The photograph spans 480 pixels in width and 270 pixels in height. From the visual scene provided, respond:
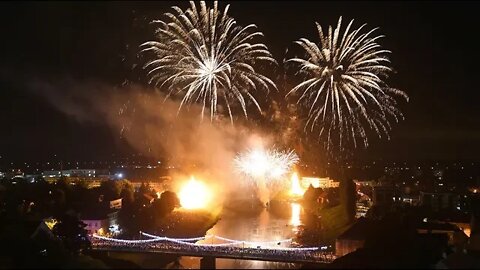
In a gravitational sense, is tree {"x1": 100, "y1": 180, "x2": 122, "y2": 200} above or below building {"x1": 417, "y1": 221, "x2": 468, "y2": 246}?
above

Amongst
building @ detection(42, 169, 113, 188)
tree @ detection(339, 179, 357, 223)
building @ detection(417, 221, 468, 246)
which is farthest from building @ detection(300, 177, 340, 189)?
building @ detection(417, 221, 468, 246)

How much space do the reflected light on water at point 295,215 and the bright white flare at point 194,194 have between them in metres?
7.53

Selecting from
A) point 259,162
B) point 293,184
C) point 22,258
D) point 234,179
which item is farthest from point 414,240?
point 293,184

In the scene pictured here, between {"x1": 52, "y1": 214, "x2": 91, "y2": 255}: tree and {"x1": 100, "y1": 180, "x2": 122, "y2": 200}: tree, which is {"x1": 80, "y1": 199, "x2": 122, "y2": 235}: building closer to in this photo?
{"x1": 100, "y1": 180, "x2": 122, "y2": 200}: tree

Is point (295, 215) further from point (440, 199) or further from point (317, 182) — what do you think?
point (317, 182)

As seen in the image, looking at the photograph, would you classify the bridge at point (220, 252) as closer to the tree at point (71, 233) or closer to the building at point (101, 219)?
the tree at point (71, 233)

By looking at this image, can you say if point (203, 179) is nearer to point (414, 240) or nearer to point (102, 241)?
point (102, 241)

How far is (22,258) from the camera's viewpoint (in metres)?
15.2

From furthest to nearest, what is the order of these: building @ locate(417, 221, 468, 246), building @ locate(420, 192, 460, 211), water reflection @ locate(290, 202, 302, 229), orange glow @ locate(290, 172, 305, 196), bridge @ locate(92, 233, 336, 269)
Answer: orange glow @ locate(290, 172, 305, 196)
building @ locate(420, 192, 460, 211)
water reflection @ locate(290, 202, 302, 229)
building @ locate(417, 221, 468, 246)
bridge @ locate(92, 233, 336, 269)

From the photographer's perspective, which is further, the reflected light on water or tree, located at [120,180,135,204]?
the reflected light on water

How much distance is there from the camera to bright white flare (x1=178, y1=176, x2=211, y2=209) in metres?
44.7

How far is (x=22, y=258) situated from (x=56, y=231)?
931 centimetres

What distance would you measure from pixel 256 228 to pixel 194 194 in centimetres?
1154

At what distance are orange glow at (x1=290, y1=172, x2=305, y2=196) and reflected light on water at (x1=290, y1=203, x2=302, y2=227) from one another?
4.15 meters
